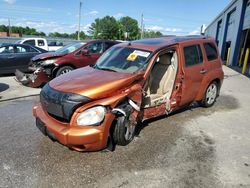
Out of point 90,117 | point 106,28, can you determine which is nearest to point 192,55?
point 90,117

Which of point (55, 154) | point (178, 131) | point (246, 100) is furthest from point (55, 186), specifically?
point (246, 100)

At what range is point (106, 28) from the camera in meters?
86.9

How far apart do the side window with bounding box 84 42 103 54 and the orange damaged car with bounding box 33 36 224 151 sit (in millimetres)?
4164

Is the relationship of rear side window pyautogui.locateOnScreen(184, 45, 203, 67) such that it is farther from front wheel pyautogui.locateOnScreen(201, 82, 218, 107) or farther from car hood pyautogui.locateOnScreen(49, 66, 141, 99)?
car hood pyautogui.locateOnScreen(49, 66, 141, 99)

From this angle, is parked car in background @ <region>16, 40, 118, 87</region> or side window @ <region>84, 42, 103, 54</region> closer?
parked car in background @ <region>16, 40, 118, 87</region>

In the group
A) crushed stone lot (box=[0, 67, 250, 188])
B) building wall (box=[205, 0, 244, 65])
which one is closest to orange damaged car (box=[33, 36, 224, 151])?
crushed stone lot (box=[0, 67, 250, 188])

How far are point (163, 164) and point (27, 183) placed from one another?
1841 millimetres

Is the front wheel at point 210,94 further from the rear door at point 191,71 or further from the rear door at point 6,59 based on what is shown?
the rear door at point 6,59

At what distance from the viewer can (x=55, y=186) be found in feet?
9.78

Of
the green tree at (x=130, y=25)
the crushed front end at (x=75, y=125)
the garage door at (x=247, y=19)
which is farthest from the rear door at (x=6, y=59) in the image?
the green tree at (x=130, y=25)

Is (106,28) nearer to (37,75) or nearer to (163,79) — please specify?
(37,75)

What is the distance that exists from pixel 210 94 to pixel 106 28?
84.3 meters

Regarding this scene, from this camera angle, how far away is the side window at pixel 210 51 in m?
5.85

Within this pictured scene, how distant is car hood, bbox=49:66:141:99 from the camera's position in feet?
11.7
